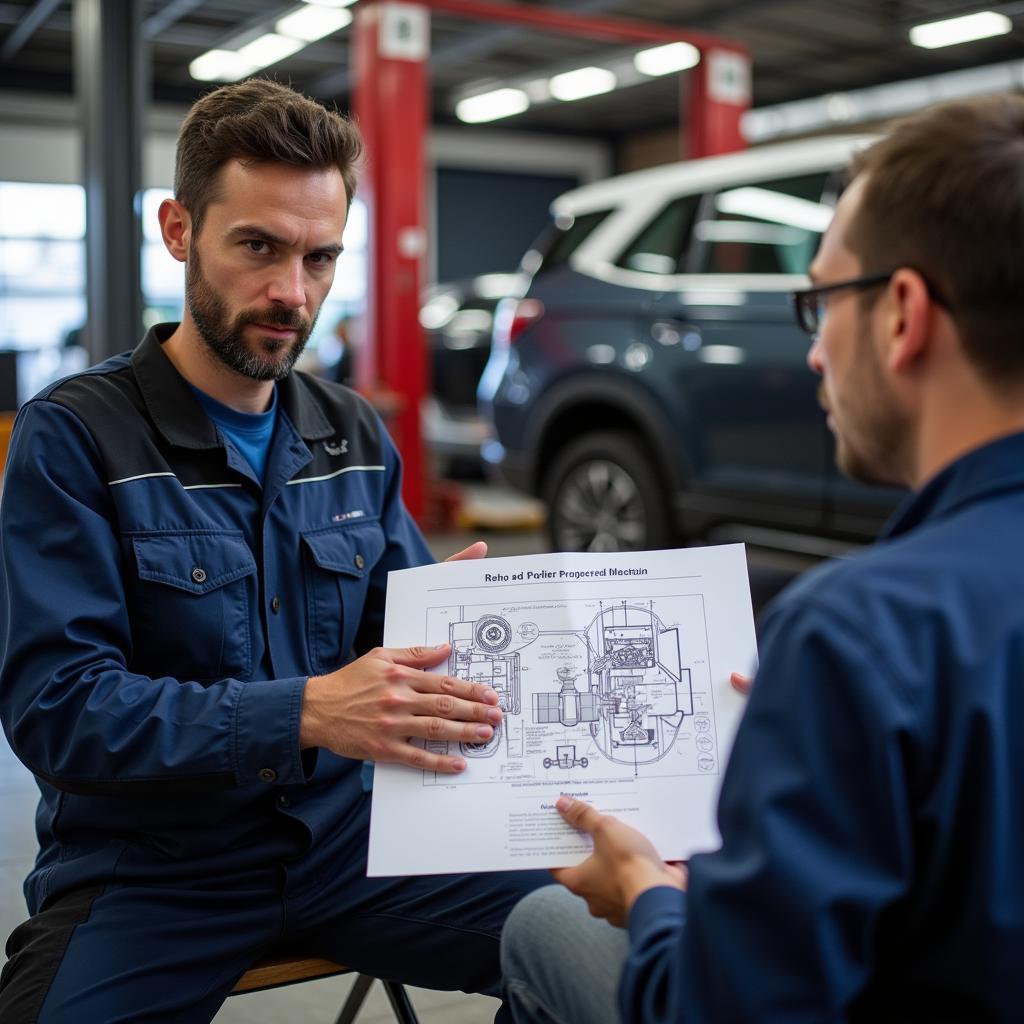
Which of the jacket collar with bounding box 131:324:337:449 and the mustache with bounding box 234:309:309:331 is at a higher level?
the mustache with bounding box 234:309:309:331

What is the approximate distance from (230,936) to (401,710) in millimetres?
401

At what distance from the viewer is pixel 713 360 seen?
4.92m

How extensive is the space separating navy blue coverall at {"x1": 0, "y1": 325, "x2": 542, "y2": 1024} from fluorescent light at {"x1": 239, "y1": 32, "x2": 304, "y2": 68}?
12.6m

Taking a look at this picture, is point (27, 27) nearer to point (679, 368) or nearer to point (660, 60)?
point (660, 60)

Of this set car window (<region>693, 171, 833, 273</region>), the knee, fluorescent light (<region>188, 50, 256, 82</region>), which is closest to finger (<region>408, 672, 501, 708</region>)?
the knee

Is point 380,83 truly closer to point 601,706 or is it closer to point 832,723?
point 601,706

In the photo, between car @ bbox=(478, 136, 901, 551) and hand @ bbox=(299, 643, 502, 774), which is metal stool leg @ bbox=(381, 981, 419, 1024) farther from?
car @ bbox=(478, 136, 901, 551)

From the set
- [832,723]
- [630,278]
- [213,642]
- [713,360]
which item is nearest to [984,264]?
[832,723]

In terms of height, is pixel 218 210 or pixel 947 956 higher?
pixel 218 210

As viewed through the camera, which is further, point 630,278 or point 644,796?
point 630,278

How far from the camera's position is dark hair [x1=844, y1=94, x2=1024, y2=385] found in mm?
864

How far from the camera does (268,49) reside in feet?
44.9

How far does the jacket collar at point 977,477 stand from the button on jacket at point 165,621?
801 mm

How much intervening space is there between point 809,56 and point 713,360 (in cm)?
1050
